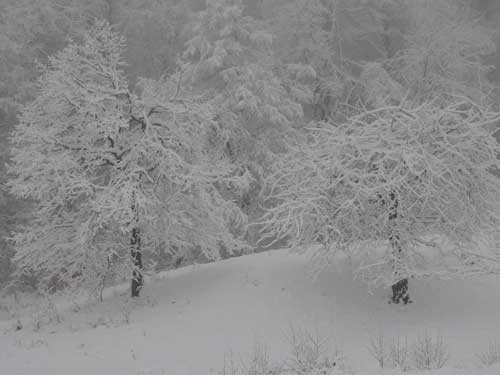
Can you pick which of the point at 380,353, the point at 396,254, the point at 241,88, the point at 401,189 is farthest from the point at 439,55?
the point at 380,353

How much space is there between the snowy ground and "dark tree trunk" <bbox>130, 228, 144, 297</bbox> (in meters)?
0.43

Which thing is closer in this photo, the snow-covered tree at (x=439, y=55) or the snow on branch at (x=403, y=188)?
the snow on branch at (x=403, y=188)

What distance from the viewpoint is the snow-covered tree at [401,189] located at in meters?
9.98

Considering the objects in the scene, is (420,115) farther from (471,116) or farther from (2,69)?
(2,69)

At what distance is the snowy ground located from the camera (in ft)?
29.1

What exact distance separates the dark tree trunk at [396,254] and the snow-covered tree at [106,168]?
4457 mm

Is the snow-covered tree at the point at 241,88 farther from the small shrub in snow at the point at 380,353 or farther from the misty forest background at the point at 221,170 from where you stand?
the small shrub in snow at the point at 380,353

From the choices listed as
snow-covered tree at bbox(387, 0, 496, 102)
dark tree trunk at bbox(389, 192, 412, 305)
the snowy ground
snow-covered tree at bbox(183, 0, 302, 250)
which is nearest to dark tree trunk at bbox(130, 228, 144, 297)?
the snowy ground

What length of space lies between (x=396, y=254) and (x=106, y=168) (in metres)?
7.91

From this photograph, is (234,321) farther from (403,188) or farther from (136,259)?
(403,188)

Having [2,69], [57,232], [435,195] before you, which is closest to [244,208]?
[57,232]

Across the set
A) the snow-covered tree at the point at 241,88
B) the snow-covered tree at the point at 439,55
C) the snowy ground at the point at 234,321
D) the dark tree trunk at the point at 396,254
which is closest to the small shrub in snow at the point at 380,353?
the snowy ground at the point at 234,321

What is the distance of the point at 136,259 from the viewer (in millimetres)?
12344

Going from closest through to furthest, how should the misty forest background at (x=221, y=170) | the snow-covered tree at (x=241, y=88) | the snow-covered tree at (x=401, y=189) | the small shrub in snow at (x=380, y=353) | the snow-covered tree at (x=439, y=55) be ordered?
1. the small shrub in snow at (x=380, y=353)
2. the snow-covered tree at (x=401, y=189)
3. the misty forest background at (x=221, y=170)
4. the snow-covered tree at (x=241, y=88)
5. the snow-covered tree at (x=439, y=55)
